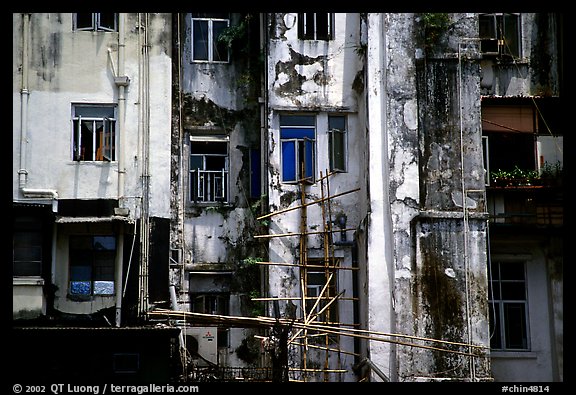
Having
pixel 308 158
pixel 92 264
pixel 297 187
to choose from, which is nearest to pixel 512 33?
pixel 308 158

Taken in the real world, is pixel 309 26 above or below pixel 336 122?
above

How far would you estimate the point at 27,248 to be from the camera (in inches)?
530

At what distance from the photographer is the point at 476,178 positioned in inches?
537

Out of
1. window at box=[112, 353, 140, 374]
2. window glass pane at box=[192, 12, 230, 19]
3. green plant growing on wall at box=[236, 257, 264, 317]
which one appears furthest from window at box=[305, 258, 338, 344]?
window glass pane at box=[192, 12, 230, 19]

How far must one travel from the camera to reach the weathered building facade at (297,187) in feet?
43.9

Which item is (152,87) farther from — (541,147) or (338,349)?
(541,147)

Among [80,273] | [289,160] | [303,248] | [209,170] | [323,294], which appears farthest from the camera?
[209,170]

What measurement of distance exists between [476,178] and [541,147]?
1339mm

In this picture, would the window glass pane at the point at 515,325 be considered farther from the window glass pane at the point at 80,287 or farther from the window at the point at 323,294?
the window glass pane at the point at 80,287

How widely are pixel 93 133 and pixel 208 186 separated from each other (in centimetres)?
181

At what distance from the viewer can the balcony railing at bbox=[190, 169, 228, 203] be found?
14.5 metres

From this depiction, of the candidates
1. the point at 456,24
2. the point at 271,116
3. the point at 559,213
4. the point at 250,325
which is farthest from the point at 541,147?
the point at 250,325

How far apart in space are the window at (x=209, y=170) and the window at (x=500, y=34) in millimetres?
4101

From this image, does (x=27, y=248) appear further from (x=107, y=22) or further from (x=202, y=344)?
(x=107, y=22)
